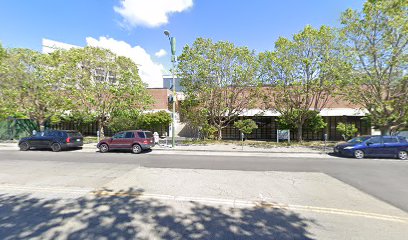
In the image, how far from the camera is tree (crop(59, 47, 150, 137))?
1859cm

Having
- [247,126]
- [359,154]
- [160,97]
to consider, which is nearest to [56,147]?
[160,97]

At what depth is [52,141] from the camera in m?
14.2

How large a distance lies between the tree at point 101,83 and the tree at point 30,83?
107 cm

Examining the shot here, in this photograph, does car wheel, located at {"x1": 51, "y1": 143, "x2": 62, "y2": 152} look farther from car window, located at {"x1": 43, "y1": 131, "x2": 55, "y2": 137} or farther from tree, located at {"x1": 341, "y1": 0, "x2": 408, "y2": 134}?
tree, located at {"x1": 341, "y1": 0, "x2": 408, "y2": 134}

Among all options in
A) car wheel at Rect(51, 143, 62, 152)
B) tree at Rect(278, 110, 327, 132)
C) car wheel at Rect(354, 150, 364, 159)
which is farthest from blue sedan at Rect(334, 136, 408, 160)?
car wheel at Rect(51, 143, 62, 152)

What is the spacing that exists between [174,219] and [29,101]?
22.0 metres

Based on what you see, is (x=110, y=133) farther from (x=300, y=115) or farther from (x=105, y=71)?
(x=300, y=115)

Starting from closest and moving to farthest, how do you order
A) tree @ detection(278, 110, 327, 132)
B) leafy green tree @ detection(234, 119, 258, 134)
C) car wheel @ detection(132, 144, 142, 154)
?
car wheel @ detection(132, 144, 142, 154)
tree @ detection(278, 110, 327, 132)
leafy green tree @ detection(234, 119, 258, 134)

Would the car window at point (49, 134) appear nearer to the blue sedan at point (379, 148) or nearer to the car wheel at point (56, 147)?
the car wheel at point (56, 147)

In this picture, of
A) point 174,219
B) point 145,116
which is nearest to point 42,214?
point 174,219

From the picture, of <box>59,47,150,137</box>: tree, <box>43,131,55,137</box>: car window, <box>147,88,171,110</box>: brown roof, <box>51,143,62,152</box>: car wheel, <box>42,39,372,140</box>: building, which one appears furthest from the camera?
<box>147,88,171,110</box>: brown roof

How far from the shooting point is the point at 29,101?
18.6m

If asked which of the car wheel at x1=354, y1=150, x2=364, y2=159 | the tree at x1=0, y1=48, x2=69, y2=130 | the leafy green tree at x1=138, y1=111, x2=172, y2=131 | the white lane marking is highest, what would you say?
the tree at x1=0, y1=48, x2=69, y2=130

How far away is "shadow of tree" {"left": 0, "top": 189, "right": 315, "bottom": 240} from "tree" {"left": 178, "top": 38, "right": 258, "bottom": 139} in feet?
49.4
